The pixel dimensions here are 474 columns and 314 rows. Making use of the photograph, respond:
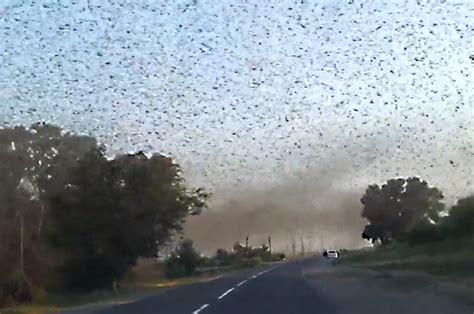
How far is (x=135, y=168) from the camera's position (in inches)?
2557

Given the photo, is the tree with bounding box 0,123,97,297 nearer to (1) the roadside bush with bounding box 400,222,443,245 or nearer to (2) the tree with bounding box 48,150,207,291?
(2) the tree with bounding box 48,150,207,291

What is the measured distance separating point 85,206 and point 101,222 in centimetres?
154

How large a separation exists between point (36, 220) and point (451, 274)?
27619 millimetres

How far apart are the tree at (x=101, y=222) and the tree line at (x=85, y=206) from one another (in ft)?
0.22

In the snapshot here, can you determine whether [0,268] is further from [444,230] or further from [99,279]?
[444,230]

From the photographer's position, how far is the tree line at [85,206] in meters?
59.6

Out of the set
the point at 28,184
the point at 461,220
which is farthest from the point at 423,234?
the point at 28,184

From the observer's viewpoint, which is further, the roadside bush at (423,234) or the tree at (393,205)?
the tree at (393,205)

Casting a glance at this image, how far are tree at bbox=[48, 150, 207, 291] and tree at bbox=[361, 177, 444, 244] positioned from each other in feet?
192

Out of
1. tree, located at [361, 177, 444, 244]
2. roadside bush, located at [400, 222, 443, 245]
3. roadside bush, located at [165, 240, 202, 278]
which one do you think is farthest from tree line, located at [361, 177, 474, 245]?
roadside bush, located at [165, 240, 202, 278]

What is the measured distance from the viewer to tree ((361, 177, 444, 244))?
387 ft

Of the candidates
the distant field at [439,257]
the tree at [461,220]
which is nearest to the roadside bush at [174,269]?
the distant field at [439,257]

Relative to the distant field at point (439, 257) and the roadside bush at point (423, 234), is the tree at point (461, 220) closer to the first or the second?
the distant field at point (439, 257)

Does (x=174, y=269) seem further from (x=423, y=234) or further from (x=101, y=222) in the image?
(x=101, y=222)
